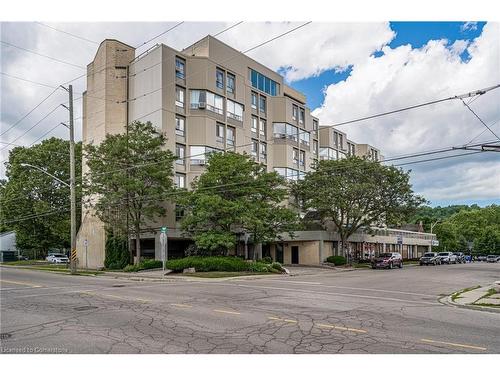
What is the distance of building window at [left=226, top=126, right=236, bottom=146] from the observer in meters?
45.1

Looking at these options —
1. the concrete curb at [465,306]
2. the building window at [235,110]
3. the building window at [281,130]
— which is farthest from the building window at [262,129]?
the concrete curb at [465,306]

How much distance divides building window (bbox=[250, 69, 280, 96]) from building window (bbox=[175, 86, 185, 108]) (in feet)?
36.0

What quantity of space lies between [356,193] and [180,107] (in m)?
18.4

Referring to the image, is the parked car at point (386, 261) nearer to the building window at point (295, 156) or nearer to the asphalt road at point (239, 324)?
the building window at point (295, 156)

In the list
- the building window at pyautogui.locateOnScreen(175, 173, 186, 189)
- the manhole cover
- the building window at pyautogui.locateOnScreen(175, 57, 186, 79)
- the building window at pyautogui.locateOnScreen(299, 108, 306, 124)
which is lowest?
the manhole cover

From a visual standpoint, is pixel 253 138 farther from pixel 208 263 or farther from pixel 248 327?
pixel 248 327

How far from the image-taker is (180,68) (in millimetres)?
41719

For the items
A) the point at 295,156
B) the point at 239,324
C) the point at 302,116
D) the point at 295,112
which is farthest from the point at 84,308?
the point at 302,116

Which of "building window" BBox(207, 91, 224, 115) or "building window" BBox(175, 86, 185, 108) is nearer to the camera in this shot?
"building window" BBox(175, 86, 185, 108)

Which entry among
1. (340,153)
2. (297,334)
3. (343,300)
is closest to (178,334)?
(297,334)

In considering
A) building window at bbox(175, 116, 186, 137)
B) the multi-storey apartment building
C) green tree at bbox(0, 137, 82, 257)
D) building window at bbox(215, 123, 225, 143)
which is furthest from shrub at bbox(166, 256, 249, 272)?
green tree at bbox(0, 137, 82, 257)

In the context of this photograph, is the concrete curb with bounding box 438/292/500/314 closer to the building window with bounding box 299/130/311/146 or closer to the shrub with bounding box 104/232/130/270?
the shrub with bounding box 104/232/130/270

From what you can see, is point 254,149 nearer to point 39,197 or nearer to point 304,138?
point 304,138

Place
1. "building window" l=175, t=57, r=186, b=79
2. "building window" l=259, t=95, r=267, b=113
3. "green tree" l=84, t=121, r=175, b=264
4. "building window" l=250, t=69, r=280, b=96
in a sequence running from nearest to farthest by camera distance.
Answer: "green tree" l=84, t=121, r=175, b=264, "building window" l=175, t=57, r=186, b=79, "building window" l=250, t=69, r=280, b=96, "building window" l=259, t=95, r=267, b=113
